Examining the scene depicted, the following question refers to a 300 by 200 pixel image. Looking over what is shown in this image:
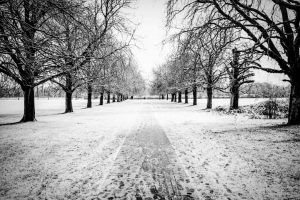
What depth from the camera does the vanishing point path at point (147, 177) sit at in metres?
2.82

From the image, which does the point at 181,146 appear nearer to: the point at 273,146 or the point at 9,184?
the point at 273,146

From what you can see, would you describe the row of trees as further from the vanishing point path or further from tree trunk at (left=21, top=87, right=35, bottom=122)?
the vanishing point path

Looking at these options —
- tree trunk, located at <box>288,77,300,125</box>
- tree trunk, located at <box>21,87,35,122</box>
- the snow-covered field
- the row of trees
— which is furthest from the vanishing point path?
tree trunk, located at <box>21,87,35,122</box>

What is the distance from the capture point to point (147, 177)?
3396 millimetres

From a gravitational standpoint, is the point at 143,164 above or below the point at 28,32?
below

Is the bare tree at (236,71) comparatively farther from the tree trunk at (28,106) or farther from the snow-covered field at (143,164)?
the tree trunk at (28,106)

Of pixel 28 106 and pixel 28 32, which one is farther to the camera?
pixel 28 106

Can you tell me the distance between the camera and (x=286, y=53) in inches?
300

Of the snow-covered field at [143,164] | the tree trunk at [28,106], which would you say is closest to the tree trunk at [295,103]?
the snow-covered field at [143,164]

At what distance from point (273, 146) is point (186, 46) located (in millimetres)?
4556

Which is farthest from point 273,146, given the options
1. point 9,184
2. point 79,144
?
point 9,184

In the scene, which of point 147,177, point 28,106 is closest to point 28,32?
point 147,177

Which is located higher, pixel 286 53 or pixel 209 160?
pixel 286 53

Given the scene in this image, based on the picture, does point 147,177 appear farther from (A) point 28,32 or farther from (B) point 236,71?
(B) point 236,71
